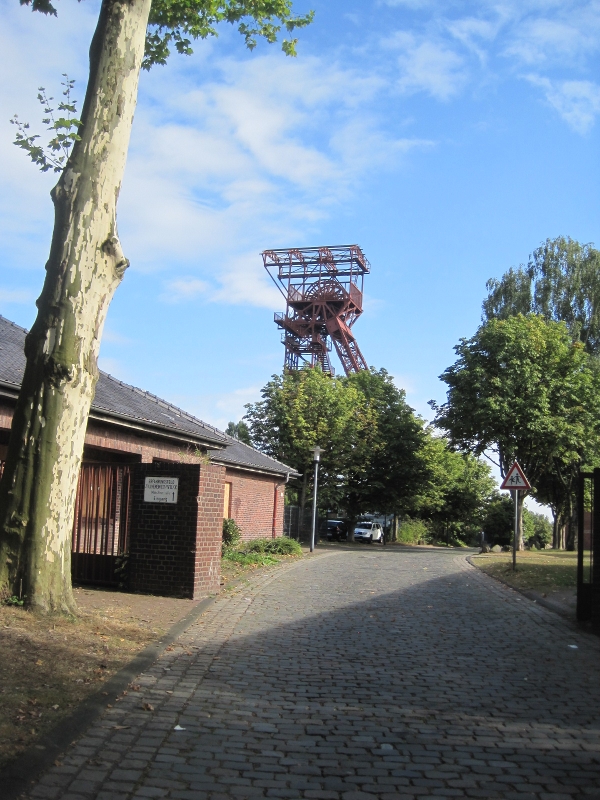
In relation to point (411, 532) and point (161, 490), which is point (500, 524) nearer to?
point (411, 532)

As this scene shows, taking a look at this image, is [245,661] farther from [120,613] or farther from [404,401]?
[404,401]

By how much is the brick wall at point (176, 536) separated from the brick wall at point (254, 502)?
1413 cm

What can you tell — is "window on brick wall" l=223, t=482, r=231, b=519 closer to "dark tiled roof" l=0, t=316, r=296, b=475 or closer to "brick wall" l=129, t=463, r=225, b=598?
"dark tiled roof" l=0, t=316, r=296, b=475

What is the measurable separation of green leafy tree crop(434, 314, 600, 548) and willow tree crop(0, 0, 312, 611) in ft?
88.4

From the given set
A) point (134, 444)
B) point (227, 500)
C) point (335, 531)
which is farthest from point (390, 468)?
point (134, 444)

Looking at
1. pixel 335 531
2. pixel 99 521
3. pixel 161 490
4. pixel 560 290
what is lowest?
pixel 335 531

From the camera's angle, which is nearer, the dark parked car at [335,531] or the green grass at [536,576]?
the green grass at [536,576]

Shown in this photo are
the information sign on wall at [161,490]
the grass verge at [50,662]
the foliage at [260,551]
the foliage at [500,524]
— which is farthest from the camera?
the foliage at [500,524]

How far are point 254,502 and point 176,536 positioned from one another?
18437mm

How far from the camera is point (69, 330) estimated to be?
8141mm

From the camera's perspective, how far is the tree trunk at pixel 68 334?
802 centimetres

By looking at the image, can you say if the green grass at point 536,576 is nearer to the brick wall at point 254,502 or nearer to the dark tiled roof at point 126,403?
the dark tiled roof at point 126,403

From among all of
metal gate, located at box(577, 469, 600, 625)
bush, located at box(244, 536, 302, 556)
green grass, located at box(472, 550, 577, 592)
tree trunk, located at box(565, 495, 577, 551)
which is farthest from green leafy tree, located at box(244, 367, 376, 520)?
metal gate, located at box(577, 469, 600, 625)

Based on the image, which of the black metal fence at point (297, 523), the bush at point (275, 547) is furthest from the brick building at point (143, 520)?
the black metal fence at point (297, 523)
